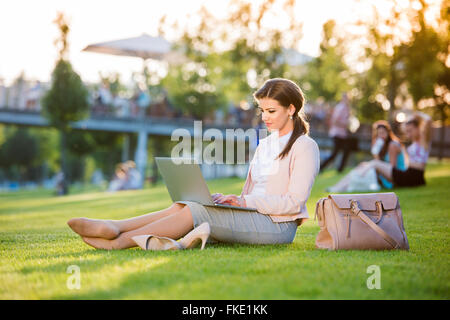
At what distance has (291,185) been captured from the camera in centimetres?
497

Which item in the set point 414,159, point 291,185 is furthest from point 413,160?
point 291,185

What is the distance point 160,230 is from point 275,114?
1415 millimetres

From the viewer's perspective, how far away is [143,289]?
3.46m

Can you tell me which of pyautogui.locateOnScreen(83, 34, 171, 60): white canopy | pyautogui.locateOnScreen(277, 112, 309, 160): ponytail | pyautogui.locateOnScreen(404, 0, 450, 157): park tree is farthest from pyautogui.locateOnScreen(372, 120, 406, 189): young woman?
pyautogui.locateOnScreen(83, 34, 171, 60): white canopy

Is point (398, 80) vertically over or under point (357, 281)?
over

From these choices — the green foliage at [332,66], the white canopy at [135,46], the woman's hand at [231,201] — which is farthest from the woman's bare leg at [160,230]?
the white canopy at [135,46]

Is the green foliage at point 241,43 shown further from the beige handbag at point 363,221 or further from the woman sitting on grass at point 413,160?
the beige handbag at point 363,221

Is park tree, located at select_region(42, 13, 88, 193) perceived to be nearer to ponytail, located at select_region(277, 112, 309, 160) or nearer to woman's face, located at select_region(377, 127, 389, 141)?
woman's face, located at select_region(377, 127, 389, 141)

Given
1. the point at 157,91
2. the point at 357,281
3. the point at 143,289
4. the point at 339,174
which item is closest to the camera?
the point at 143,289

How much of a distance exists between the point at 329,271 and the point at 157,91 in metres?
34.5

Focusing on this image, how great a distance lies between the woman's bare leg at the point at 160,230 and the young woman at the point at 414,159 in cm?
838

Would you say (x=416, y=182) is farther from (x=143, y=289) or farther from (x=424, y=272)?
(x=143, y=289)

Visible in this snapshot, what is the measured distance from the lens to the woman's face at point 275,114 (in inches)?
205
